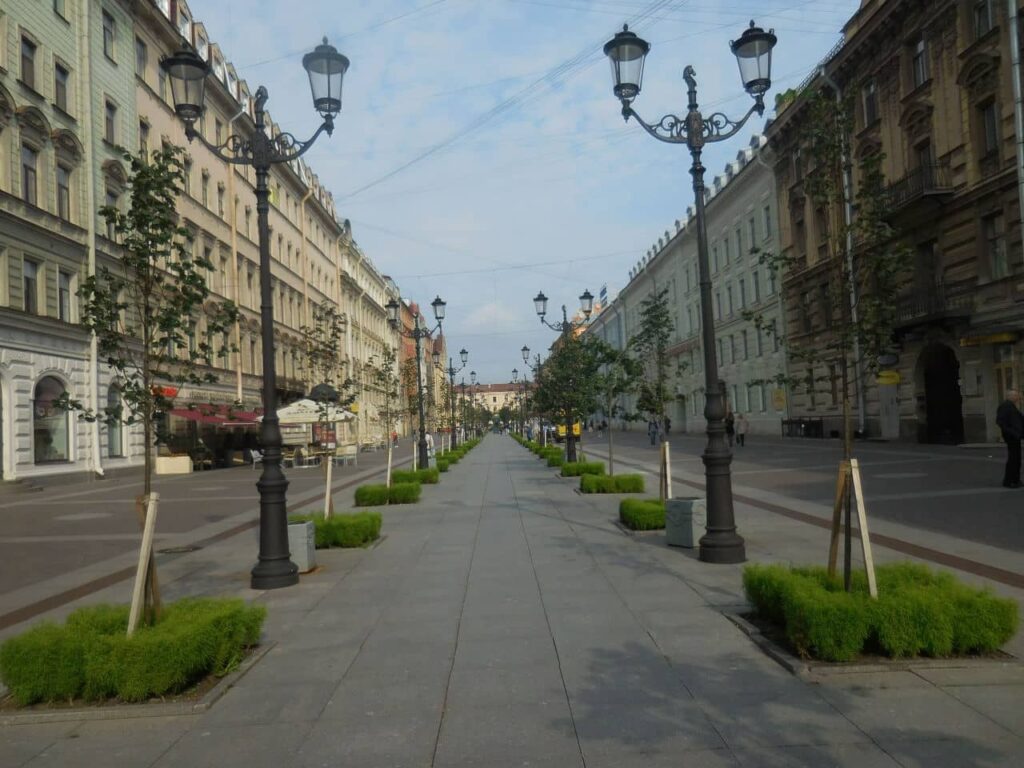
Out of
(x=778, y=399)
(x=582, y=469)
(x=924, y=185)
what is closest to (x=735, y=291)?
(x=778, y=399)

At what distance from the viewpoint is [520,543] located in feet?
35.8

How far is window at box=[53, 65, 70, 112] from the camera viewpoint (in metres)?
26.5

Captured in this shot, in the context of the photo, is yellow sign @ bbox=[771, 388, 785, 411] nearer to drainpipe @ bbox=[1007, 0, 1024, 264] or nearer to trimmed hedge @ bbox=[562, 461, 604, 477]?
drainpipe @ bbox=[1007, 0, 1024, 264]

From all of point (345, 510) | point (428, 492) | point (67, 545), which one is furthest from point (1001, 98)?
point (67, 545)

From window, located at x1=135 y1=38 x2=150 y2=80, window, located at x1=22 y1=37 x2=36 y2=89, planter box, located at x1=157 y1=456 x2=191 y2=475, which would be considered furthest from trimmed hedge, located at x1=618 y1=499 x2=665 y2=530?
window, located at x1=135 y1=38 x2=150 y2=80

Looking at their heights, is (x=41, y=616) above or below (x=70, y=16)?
below

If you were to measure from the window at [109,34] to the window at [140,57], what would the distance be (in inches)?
66.0

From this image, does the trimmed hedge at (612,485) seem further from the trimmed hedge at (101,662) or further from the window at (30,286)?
the window at (30,286)

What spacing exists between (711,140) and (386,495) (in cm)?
965

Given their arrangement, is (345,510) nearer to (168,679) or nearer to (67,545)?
(67,545)

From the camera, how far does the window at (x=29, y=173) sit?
81.2ft

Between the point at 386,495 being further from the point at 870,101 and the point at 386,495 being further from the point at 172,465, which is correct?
the point at 870,101

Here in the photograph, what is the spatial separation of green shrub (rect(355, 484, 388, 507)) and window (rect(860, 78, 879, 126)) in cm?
2394

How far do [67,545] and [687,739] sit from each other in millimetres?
10959
